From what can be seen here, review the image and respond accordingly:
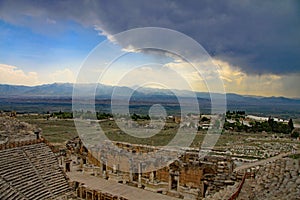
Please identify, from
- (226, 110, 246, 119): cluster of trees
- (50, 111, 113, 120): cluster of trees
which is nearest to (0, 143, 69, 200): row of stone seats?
(50, 111, 113, 120): cluster of trees

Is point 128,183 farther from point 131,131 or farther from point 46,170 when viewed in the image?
point 131,131

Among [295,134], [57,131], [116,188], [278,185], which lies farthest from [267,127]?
[278,185]

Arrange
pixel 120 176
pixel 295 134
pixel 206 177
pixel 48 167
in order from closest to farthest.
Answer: pixel 48 167, pixel 206 177, pixel 120 176, pixel 295 134

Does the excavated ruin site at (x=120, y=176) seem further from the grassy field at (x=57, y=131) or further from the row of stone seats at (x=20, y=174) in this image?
the grassy field at (x=57, y=131)

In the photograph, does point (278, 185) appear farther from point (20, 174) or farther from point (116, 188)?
point (116, 188)

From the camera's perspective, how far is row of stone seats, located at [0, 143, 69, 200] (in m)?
12.6

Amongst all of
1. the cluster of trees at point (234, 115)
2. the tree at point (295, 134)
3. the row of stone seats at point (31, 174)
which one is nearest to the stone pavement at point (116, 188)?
the row of stone seats at point (31, 174)

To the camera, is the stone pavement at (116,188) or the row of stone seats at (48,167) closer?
the row of stone seats at (48,167)

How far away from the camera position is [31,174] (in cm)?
1380

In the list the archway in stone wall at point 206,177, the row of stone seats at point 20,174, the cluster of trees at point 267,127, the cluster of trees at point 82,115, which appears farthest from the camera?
the cluster of trees at point 82,115

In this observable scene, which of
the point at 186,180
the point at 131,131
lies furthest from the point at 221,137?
the point at 186,180

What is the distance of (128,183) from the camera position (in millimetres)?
20812

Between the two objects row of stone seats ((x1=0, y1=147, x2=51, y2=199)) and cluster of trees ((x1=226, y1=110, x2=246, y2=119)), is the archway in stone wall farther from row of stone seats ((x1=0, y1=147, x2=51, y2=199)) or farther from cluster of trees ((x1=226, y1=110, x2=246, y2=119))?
cluster of trees ((x1=226, y1=110, x2=246, y2=119))

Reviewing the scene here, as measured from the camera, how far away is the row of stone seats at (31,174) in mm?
12594
